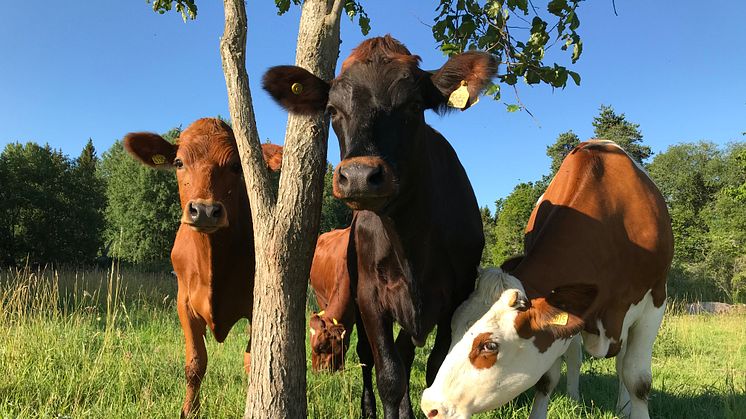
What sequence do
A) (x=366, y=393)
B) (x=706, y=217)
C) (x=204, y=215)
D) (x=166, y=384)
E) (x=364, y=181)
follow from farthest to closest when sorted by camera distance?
(x=706, y=217)
(x=166, y=384)
(x=366, y=393)
(x=204, y=215)
(x=364, y=181)

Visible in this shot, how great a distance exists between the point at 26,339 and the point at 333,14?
4.21 meters

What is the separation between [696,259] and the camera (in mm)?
29422

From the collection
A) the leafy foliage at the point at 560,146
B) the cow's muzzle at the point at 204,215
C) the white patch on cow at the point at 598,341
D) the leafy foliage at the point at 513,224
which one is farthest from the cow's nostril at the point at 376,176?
the leafy foliage at the point at 560,146

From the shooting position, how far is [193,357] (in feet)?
12.5

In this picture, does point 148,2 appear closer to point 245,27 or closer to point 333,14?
point 245,27

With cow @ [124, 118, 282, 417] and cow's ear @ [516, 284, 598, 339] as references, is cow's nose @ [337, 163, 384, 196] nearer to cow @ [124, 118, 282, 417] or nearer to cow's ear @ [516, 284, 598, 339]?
cow's ear @ [516, 284, 598, 339]

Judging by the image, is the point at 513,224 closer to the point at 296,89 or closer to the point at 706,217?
the point at 706,217

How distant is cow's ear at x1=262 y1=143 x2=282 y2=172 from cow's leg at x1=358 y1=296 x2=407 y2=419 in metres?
1.57

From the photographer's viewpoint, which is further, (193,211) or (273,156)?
(273,156)

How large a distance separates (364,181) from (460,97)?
2.96ft

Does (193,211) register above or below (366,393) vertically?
above

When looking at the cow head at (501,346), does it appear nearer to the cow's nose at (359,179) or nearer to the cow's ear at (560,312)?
the cow's ear at (560,312)

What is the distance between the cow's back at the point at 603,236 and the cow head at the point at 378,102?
102cm

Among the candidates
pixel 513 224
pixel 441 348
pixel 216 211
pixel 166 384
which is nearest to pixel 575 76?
pixel 441 348
